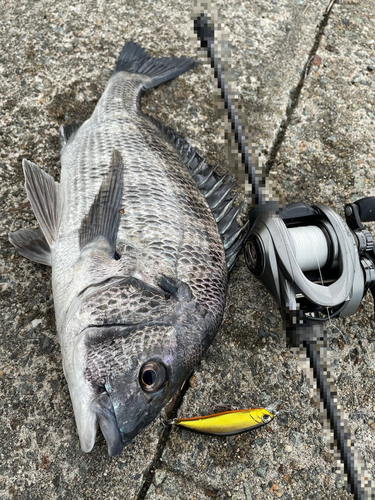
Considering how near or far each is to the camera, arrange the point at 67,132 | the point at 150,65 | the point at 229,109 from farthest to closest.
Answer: the point at 150,65 < the point at 229,109 < the point at 67,132

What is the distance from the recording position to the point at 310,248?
6.19 ft

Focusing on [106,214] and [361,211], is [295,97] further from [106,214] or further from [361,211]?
[106,214]

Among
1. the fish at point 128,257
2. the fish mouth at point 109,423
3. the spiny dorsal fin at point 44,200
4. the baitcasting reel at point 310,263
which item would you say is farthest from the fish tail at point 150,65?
the fish mouth at point 109,423

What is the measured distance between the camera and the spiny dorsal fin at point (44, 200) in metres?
2.06

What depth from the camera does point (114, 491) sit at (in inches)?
71.7

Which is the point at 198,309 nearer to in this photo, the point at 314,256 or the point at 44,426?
the point at 314,256

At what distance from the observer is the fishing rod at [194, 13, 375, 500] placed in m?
1.82

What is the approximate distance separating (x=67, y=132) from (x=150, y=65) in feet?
3.05

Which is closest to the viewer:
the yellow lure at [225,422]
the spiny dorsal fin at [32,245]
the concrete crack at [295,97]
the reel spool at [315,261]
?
the reel spool at [315,261]

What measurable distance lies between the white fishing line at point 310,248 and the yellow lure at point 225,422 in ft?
2.66

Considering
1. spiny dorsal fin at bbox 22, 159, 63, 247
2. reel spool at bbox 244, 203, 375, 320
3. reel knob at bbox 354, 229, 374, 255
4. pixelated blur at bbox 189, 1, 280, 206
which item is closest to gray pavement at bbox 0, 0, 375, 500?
pixelated blur at bbox 189, 1, 280, 206

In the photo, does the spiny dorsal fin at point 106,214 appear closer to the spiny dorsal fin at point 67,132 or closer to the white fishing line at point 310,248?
the spiny dorsal fin at point 67,132

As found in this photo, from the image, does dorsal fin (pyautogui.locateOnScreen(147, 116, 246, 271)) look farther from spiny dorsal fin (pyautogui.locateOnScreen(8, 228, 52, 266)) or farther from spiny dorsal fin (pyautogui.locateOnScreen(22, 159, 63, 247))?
spiny dorsal fin (pyautogui.locateOnScreen(8, 228, 52, 266))

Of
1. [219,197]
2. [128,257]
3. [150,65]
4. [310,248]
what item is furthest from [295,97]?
[128,257]
